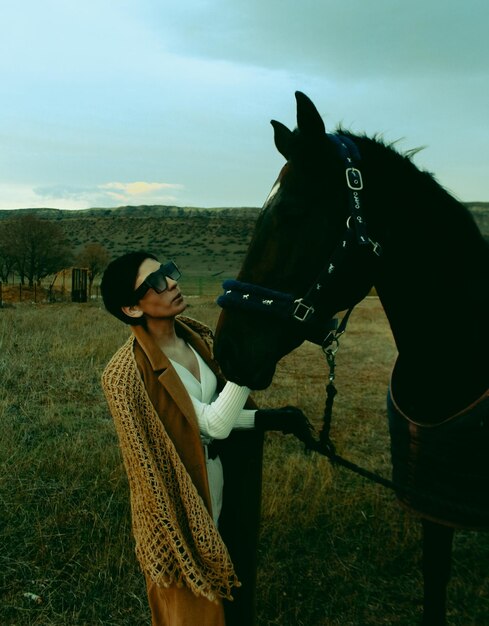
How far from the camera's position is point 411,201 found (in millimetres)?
1946

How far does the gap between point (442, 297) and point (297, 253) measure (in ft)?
1.87

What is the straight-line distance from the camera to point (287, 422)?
7.59 ft

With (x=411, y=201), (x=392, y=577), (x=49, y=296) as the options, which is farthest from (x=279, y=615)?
(x=49, y=296)

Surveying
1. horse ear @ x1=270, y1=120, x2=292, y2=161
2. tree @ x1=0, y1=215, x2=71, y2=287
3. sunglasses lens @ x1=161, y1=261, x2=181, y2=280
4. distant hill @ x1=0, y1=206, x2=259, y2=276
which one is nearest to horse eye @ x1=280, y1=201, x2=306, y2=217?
horse ear @ x1=270, y1=120, x2=292, y2=161

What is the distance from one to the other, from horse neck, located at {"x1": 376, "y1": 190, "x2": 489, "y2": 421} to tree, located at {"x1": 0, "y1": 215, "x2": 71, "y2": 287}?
87.6 feet

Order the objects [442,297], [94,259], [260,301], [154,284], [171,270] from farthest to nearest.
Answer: [94,259]
[171,270]
[154,284]
[442,297]
[260,301]

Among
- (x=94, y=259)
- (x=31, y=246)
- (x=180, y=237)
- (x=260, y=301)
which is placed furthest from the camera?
(x=180, y=237)

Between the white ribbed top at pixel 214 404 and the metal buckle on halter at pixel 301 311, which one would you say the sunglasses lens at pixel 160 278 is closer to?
the white ribbed top at pixel 214 404

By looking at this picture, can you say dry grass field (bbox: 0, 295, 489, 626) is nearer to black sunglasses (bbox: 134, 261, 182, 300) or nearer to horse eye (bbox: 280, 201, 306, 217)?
black sunglasses (bbox: 134, 261, 182, 300)

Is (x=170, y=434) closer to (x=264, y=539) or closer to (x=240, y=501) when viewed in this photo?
(x=240, y=501)

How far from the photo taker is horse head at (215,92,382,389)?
1.81 metres

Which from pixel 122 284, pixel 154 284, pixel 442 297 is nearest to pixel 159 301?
pixel 154 284

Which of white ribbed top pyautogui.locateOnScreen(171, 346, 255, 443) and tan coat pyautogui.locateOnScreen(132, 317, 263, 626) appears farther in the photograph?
tan coat pyautogui.locateOnScreen(132, 317, 263, 626)

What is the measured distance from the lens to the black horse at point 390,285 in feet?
5.97
